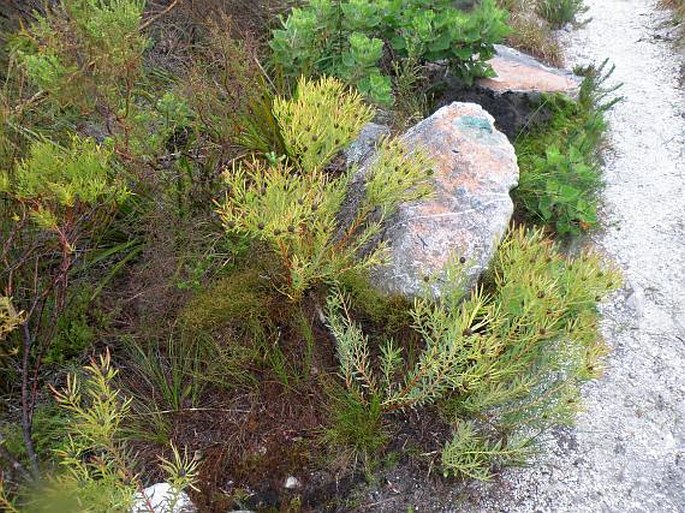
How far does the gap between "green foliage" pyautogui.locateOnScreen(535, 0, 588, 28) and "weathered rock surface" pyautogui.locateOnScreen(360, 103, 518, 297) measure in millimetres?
3240

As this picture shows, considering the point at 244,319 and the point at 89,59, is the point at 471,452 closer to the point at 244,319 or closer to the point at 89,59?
the point at 244,319

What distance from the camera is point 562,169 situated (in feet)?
11.6

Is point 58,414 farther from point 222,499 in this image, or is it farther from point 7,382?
point 222,499

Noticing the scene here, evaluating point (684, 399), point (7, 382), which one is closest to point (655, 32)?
point (684, 399)

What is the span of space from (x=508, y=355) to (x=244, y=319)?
1.15 m

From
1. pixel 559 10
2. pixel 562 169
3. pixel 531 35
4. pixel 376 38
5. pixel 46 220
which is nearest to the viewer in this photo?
pixel 46 220

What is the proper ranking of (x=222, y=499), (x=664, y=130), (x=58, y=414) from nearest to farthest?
(x=222, y=499) → (x=58, y=414) → (x=664, y=130)

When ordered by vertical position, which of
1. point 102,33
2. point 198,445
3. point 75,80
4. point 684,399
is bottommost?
point 684,399

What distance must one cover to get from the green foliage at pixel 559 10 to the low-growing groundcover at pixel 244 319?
421 centimetres

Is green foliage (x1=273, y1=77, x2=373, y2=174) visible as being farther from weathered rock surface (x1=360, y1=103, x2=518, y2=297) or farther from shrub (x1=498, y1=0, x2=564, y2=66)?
shrub (x1=498, y1=0, x2=564, y2=66)

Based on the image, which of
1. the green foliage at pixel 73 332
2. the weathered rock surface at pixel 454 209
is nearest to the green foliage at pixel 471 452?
the weathered rock surface at pixel 454 209

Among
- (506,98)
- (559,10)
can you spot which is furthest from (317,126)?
(559,10)

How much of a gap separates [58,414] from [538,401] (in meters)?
1.90

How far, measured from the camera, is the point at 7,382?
2.51 metres
